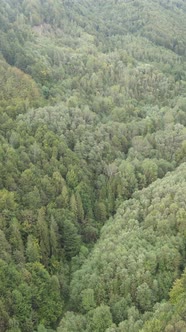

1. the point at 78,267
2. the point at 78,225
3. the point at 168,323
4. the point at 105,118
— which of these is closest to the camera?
the point at 168,323

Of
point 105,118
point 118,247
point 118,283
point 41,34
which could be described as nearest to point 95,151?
point 105,118

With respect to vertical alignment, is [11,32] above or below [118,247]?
above

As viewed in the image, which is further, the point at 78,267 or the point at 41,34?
the point at 41,34

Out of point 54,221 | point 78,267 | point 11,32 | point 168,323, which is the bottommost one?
point 78,267

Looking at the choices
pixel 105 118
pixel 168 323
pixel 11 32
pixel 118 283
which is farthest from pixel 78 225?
pixel 11 32

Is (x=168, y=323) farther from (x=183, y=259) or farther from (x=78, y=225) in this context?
(x=78, y=225)

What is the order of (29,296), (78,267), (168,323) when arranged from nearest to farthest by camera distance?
(168,323) → (29,296) → (78,267)
